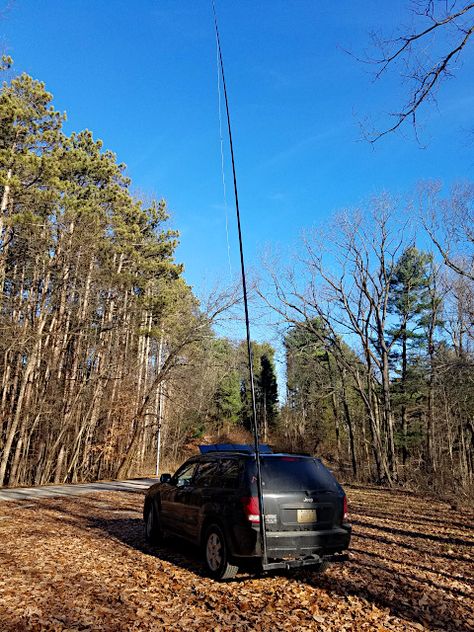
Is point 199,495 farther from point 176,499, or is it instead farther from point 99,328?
point 99,328

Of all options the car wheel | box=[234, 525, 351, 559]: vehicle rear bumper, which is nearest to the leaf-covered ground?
the car wheel

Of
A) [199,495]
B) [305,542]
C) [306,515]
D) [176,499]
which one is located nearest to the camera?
[305,542]

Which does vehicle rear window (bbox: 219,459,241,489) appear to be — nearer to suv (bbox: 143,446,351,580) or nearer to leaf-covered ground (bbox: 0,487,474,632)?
suv (bbox: 143,446,351,580)

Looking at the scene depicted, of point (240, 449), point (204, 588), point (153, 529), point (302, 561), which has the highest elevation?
point (240, 449)

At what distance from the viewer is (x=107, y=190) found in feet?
75.9

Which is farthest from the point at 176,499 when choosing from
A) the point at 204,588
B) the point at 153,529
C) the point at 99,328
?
the point at 99,328

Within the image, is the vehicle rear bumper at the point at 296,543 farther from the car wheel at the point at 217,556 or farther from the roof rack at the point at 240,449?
the roof rack at the point at 240,449

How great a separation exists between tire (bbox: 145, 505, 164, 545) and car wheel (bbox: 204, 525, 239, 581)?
1.79 meters

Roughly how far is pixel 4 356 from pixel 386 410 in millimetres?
16431

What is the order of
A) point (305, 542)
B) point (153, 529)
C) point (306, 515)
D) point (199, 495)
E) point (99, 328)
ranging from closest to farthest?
point (305, 542)
point (306, 515)
point (199, 495)
point (153, 529)
point (99, 328)

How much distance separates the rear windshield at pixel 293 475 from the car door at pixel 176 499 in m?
1.59

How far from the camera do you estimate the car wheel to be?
558 centimetres

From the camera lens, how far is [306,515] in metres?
5.76

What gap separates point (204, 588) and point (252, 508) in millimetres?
1036
